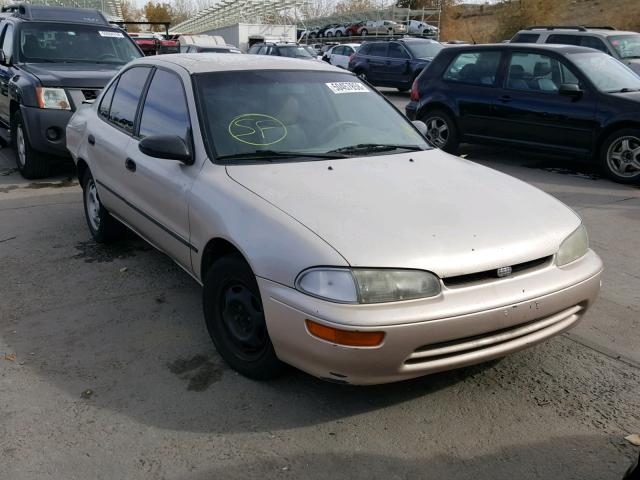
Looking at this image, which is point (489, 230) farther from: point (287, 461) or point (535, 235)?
point (287, 461)

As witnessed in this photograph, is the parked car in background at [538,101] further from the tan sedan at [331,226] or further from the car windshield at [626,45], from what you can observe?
the car windshield at [626,45]

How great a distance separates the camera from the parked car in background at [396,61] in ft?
63.5

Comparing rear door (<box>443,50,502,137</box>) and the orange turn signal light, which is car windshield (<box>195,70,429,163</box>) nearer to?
the orange turn signal light

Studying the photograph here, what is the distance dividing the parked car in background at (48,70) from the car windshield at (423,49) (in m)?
12.2

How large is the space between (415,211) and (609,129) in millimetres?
5761

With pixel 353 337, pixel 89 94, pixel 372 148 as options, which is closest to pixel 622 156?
pixel 372 148

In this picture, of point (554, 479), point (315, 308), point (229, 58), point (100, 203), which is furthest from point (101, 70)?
point (554, 479)

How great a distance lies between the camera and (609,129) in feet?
25.2

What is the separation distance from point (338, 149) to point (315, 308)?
1469 mm

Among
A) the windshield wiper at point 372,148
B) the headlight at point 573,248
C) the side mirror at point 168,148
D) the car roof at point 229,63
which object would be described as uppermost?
the car roof at point 229,63

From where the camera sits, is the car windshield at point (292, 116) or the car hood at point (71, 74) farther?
the car hood at point (71, 74)

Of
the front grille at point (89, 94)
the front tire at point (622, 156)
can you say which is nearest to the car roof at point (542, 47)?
the front tire at point (622, 156)

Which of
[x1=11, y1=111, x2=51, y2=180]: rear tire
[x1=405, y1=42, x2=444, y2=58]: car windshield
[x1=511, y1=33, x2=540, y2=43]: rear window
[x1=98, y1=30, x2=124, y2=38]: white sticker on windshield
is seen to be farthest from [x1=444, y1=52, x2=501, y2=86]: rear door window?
[x1=405, y1=42, x2=444, y2=58]: car windshield

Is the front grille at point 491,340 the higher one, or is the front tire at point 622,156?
the front grille at point 491,340
